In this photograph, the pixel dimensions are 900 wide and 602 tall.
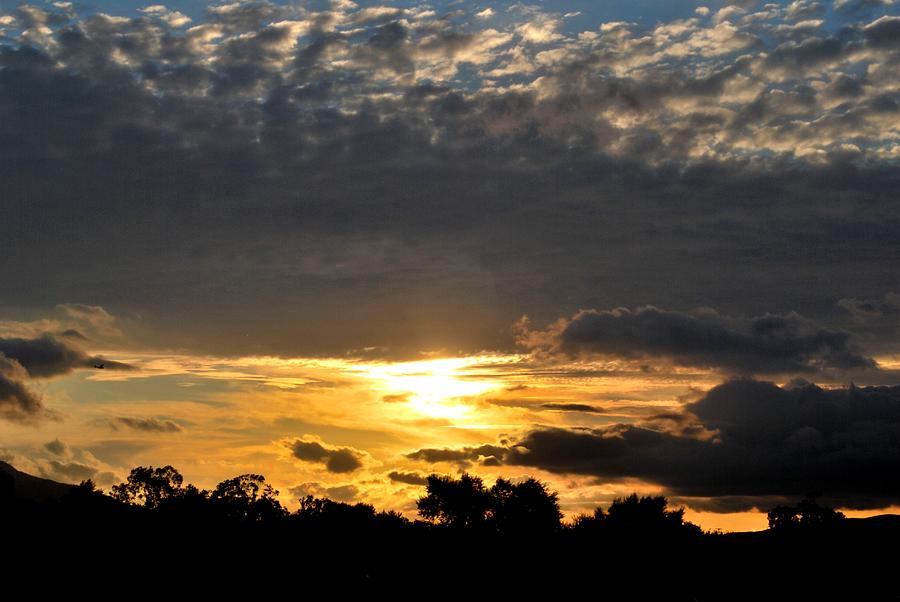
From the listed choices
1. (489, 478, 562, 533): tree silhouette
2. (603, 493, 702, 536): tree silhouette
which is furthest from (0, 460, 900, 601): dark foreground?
(489, 478, 562, 533): tree silhouette

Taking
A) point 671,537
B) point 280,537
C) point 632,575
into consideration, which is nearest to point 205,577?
point 280,537

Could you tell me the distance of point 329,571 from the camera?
91.8 metres

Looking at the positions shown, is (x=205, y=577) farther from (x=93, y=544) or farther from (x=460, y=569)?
(x=460, y=569)

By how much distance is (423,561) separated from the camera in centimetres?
9431

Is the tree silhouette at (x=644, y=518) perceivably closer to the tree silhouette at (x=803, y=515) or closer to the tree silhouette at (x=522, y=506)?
the tree silhouette at (x=522, y=506)

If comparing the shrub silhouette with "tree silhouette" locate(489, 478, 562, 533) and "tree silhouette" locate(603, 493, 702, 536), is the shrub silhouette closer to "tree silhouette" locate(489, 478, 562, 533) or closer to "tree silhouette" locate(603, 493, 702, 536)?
"tree silhouette" locate(489, 478, 562, 533)

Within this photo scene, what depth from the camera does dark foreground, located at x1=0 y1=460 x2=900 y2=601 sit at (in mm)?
82956

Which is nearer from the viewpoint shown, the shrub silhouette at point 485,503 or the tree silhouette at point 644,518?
the tree silhouette at point 644,518

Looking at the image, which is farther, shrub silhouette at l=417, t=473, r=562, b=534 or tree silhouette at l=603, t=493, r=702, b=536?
shrub silhouette at l=417, t=473, r=562, b=534

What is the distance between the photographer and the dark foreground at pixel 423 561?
272 feet

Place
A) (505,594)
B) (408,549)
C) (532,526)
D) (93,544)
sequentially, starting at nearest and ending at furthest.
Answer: (505,594) → (93,544) → (408,549) → (532,526)

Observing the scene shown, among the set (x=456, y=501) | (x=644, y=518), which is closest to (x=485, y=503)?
(x=456, y=501)

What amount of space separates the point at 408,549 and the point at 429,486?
48772 millimetres

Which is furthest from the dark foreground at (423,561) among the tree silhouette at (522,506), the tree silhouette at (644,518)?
the tree silhouette at (522,506)
